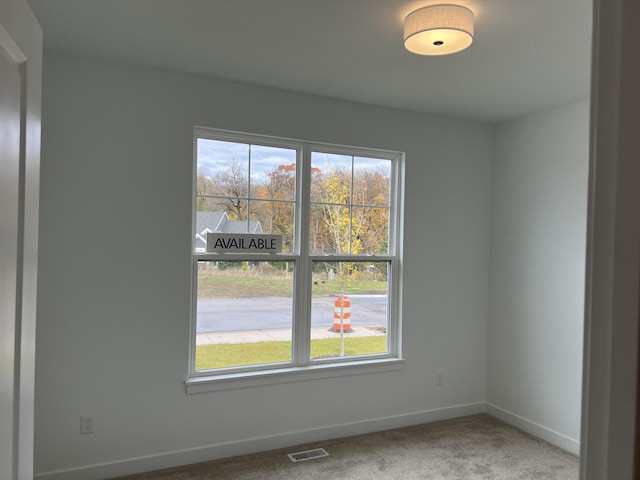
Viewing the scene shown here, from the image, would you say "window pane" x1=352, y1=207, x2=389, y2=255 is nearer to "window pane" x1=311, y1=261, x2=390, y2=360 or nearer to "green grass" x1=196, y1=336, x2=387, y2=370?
"window pane" x1=311, y1=261, x2=390, y2=360

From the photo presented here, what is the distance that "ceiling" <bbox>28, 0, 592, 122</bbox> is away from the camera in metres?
2.22

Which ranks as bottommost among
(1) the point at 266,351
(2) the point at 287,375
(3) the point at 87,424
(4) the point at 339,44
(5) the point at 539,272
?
(3) the point at 87,424

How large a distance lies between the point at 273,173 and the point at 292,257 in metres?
0.67

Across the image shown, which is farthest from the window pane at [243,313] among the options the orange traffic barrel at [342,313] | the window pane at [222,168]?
the window pane at [222,168]

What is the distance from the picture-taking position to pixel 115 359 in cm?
296

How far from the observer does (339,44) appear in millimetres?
2613

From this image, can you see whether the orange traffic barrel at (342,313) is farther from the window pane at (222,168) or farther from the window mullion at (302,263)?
the window pane at (222,168)

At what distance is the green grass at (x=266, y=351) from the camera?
332 centimetres

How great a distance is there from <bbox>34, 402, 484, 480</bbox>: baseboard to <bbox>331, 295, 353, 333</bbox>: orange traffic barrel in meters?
0.77

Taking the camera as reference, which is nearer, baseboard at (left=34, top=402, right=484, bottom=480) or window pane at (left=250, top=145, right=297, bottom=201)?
baseboard at (left=34, top=402, right=484, bottom=480)

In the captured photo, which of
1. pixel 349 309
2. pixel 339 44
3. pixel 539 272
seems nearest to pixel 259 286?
pixel 349 309

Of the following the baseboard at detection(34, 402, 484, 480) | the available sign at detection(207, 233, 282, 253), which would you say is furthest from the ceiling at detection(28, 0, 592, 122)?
the baseboard at detection(34, 402, 484, 480)

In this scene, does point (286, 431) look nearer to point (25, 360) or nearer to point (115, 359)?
point (115, 359)

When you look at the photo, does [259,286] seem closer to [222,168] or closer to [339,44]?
[222,168]
